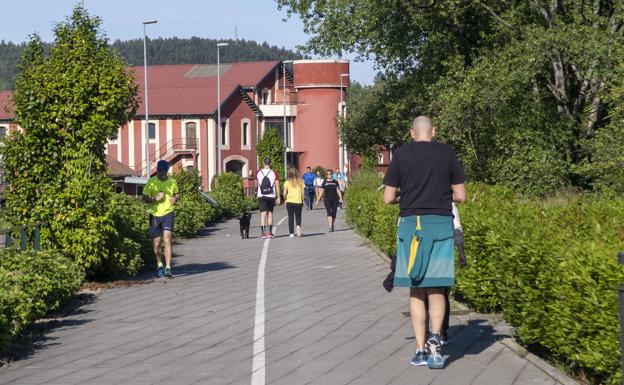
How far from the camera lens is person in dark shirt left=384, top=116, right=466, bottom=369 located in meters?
7.86

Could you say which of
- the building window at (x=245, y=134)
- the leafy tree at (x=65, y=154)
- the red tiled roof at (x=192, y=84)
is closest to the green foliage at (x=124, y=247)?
the leafy tree at (x=65, y=154)

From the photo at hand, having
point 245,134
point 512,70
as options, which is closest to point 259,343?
point 512,70

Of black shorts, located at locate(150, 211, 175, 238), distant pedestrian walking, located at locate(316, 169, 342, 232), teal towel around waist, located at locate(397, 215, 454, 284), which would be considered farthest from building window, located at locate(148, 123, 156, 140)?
teal towel around waist, located at locate(397, 215, 454, 284)

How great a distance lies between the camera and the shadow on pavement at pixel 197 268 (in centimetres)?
1668

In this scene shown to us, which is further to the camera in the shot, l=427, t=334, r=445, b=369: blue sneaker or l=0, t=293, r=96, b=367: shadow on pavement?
l=0, t=293, r=96, b=367: shadow on pavement

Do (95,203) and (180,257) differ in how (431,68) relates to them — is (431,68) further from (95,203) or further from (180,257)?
(95,203)

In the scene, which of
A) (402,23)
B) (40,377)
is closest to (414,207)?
(40,377)

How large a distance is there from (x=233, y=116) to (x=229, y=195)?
32.5m

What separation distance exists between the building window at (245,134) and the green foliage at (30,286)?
6195cm

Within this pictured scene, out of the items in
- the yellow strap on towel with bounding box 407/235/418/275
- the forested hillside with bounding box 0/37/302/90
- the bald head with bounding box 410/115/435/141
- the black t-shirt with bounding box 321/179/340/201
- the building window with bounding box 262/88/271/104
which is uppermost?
the forested hillside with bounding box 0/37/302/90

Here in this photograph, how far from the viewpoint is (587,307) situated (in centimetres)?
670

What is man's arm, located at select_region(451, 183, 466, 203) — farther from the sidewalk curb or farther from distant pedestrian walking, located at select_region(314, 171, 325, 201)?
distant pedestrian walking, located at select_region(314, 171, 325, 201)

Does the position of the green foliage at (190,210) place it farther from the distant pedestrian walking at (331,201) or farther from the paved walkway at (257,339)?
the paved walkway at (257,339)

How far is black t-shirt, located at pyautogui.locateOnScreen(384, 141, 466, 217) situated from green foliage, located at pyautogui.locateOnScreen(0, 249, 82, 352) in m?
3.41
